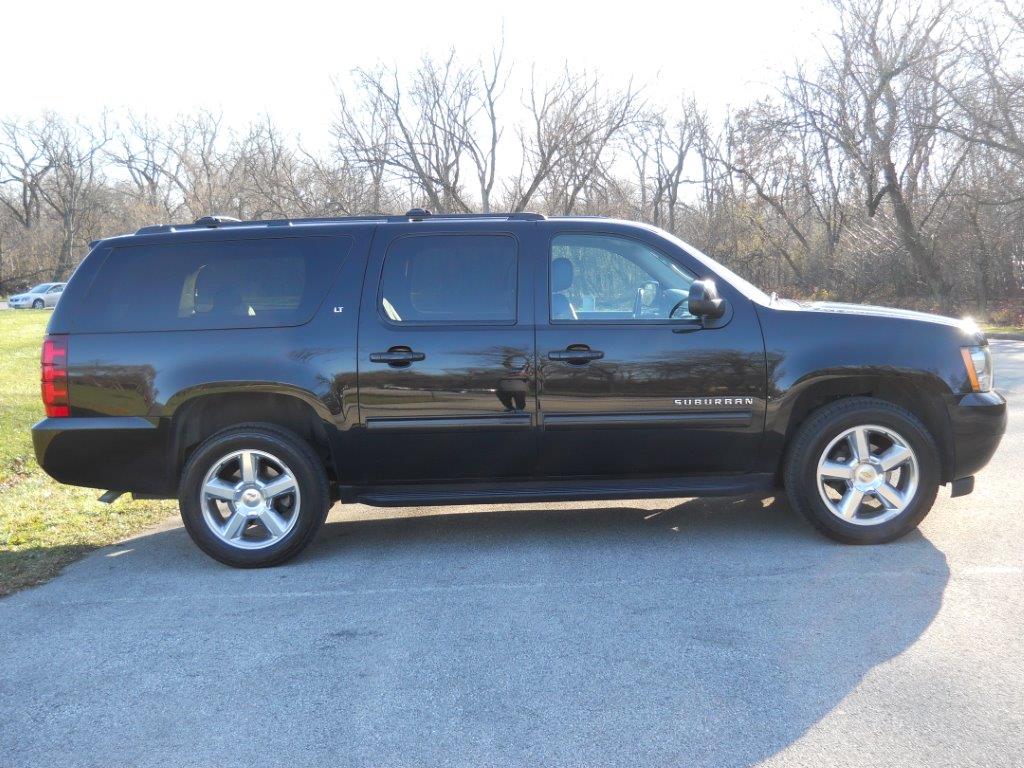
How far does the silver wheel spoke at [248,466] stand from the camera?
5.46m

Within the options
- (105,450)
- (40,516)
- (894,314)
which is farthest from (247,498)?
(894,314)

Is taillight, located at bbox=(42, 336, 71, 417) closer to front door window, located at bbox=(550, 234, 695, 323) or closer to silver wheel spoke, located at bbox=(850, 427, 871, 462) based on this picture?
front door window, located at bbox=(550, 234, 695, 323)

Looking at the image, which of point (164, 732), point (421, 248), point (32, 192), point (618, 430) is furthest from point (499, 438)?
point (32, 192)

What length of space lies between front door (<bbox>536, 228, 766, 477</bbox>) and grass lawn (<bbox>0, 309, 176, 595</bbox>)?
3106 mm

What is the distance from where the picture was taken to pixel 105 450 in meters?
5.46

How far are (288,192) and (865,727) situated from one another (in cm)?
2664

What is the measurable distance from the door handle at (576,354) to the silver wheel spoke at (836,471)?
145 cm

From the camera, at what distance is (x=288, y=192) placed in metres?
27.7

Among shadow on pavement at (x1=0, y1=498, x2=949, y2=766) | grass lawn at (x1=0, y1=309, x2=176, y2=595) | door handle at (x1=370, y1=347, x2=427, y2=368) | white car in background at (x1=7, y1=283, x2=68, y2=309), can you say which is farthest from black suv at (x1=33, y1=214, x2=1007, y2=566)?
white car in background at (x1=7, y1=283, x2=68, y2=309)

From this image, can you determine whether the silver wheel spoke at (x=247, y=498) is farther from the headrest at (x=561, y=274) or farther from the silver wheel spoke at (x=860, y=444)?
the silver wheel spoke at (x=860, y=444)

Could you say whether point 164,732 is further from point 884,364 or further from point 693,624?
point 884,364

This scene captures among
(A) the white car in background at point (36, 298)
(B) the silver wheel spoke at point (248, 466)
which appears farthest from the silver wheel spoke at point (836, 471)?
(A) the white car in background at point (36, 298)

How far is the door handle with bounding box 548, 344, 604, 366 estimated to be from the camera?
5.34 m

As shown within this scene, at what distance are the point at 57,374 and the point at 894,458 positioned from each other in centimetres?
487
